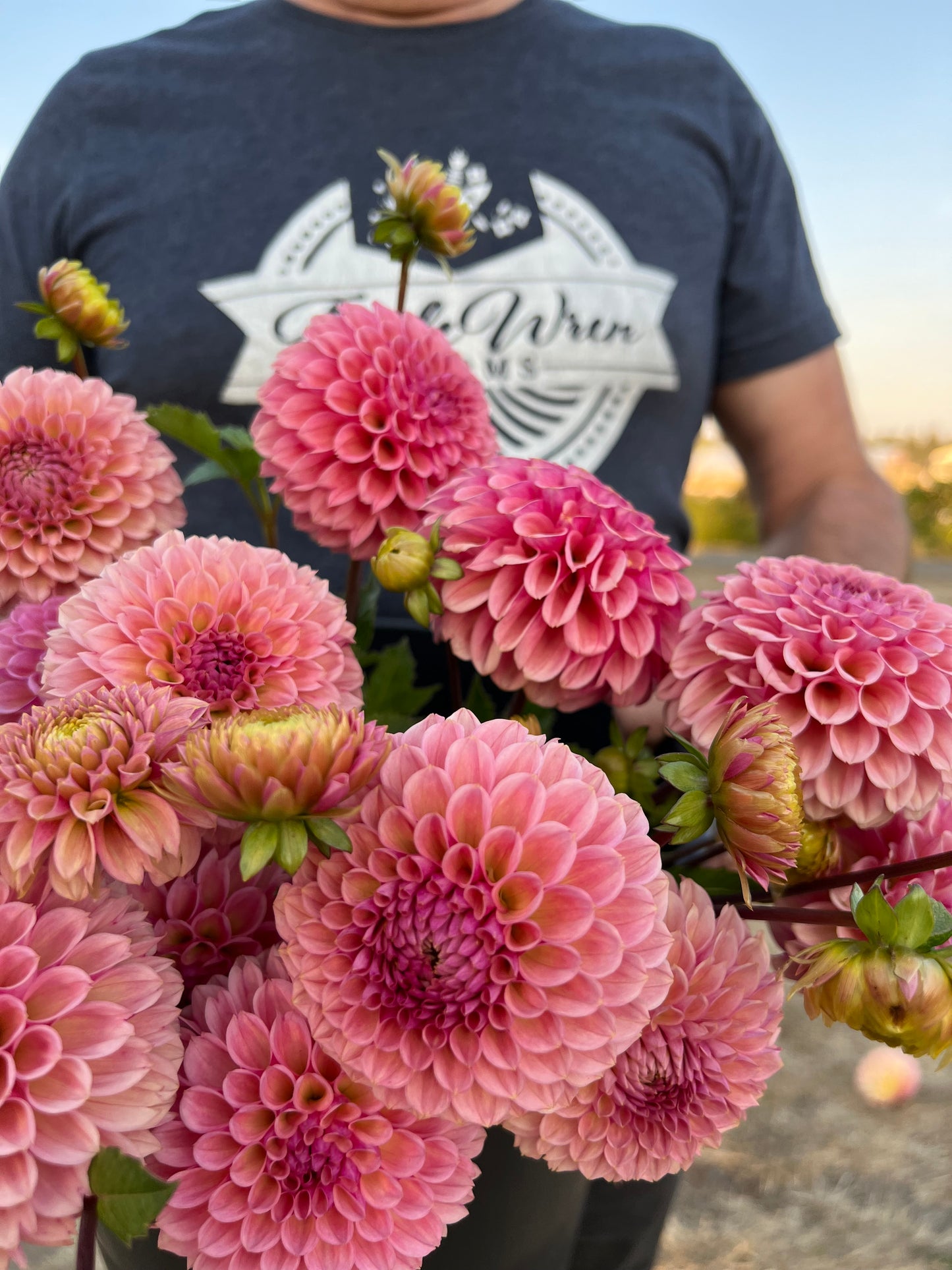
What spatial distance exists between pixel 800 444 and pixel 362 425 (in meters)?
0.59

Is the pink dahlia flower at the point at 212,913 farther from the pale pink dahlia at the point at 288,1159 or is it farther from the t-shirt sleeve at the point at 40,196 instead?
the t-shirt sleeve at the point at 40,196

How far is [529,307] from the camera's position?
65cm

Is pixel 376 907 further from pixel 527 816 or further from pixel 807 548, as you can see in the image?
pixel 807 548

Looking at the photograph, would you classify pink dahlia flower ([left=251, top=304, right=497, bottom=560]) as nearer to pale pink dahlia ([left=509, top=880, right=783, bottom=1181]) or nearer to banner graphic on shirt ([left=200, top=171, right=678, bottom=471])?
pale pink dahlia ([left=509, top=880, right=783, bottom=1181])

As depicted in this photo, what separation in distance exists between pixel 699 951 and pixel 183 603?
14 cm

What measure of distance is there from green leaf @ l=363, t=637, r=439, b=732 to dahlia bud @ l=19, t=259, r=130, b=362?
0.13 metres

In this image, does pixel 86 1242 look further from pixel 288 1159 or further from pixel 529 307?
pixel 529 307

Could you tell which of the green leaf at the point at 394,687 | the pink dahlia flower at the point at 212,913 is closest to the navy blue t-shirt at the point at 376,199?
the green leaf at the point at 394,687

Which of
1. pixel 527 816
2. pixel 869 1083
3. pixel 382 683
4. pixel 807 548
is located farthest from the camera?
pixel 869 1083

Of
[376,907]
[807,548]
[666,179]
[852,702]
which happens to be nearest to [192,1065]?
[376,907]

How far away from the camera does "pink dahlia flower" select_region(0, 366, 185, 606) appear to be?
25 cm

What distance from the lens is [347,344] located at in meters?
0.26

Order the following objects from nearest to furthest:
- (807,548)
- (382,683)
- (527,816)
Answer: (527,816) < (382,683) < (807,548)

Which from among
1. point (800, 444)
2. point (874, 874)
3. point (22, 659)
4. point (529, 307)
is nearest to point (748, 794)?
point (874, 874)
